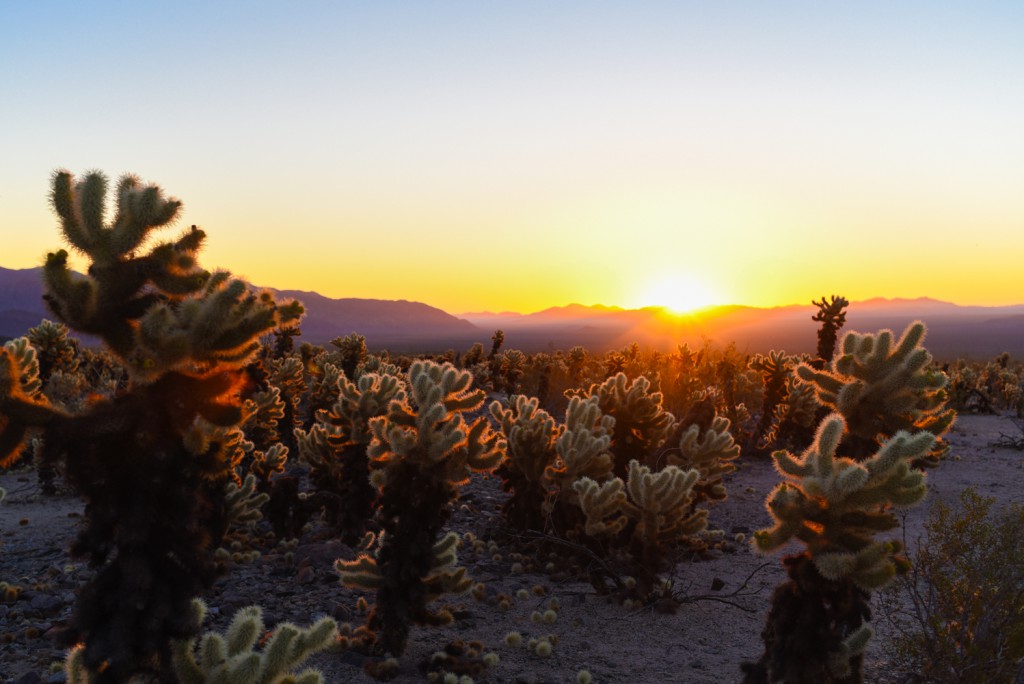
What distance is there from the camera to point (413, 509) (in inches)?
224

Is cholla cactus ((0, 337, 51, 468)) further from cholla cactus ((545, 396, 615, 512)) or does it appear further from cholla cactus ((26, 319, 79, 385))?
cholla cactus ((26, 319, 79, 385))

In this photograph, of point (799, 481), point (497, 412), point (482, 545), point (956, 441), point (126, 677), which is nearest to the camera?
point (126, 677)

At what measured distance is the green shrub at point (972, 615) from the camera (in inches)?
204

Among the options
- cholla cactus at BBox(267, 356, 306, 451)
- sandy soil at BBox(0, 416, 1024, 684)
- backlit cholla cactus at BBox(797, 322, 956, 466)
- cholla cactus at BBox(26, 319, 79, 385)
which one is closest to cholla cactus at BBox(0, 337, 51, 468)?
sandy soil at BBox(0, 416, 1024, 684)

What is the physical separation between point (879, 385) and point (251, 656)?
17.7 ft

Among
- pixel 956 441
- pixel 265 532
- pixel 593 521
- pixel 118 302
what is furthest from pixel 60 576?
pixel 956 441

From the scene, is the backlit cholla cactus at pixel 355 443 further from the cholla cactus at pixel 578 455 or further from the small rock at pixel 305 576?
the cholla cactus at pixel 578 455

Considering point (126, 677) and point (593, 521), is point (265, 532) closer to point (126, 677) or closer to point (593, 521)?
point (593, 521)

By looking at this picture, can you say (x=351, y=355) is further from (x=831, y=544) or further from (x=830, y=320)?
(x=831, y=544)

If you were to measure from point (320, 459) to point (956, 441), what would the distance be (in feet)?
49.9

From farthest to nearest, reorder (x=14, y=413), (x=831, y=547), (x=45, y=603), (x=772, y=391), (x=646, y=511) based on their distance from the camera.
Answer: (x=772, y=391), (x=646, y=511), (x=45, y=603), (x=831, y=547), (x=14, y=413)

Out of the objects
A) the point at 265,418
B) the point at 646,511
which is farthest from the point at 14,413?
the point at 265,418

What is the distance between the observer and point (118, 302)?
3.81m

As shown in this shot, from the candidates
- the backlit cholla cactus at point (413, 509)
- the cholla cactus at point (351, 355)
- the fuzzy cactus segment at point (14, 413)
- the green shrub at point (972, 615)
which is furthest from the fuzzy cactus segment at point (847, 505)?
the cholla cactus at point (351, 355)
